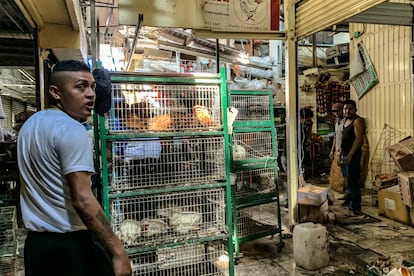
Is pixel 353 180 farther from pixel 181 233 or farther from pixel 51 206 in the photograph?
pixel 51 206

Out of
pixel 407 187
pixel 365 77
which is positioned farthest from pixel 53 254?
pixel 365 77

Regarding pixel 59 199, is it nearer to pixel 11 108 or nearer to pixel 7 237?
pixel 7 237

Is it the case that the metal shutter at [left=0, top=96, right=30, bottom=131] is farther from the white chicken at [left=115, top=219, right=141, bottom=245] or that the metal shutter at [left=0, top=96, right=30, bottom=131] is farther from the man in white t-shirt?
the man in white t-shirt

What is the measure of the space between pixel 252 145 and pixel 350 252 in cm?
172

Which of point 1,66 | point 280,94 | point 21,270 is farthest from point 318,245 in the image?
point 280,94

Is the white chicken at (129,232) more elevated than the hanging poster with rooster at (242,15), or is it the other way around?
the hanging poster with rooster at (242,15)

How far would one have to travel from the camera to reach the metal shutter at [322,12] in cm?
346

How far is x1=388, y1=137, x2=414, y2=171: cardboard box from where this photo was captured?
5.07 m

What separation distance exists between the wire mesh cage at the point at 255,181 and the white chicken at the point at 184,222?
1.10 meters

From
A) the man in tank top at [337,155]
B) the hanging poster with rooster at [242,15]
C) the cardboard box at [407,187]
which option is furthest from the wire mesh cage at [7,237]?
the man in tank top at [337,155]

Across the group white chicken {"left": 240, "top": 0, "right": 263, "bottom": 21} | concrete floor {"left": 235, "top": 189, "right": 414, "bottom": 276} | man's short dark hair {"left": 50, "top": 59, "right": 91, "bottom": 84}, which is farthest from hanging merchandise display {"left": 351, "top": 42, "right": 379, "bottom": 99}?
man's short dark hair {"left": 50, "top": 59, "right": 91, "bottom": 84}

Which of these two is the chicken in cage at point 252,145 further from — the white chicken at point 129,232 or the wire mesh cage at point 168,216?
the white chicken at point 129,232

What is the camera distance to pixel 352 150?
18.7ft

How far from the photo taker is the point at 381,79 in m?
7.26
